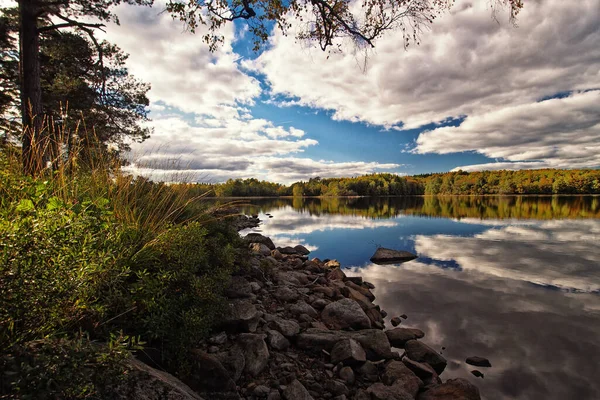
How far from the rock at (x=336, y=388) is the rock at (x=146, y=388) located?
2142mm

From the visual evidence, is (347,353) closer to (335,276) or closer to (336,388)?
(336,388)

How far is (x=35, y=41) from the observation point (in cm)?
781

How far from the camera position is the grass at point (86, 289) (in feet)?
5.27

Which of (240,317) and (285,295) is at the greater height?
(240,317)

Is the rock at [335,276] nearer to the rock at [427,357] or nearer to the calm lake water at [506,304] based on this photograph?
the calm lake water at [506,304]

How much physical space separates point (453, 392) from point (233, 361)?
3.13 metres

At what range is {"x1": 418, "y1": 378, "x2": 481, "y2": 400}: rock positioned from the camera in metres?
3.88

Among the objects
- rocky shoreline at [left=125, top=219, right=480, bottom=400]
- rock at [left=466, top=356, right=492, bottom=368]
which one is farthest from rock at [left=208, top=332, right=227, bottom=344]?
rock at [left=466, top=356, right=492, bottom=368]

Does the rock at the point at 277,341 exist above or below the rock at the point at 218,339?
below

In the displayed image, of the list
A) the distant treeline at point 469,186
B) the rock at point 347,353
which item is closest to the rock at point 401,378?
the rock at point 347,353

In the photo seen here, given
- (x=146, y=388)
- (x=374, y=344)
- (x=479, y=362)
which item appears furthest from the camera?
(x=479, y=362)

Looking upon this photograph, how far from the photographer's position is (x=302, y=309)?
5.58 metres

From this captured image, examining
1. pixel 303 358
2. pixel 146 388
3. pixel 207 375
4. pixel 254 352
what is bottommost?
pixel 303 358

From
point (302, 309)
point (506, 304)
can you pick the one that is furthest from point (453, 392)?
point (506, 304)
